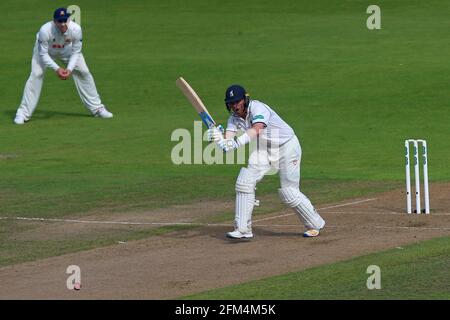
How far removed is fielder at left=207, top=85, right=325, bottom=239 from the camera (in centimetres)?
1535

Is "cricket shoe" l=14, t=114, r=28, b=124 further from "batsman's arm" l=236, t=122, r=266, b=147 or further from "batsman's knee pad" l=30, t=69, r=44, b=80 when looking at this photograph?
"batsman's arm" l=236, t=122, r=266, b=147

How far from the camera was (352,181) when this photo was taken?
20.2 meters

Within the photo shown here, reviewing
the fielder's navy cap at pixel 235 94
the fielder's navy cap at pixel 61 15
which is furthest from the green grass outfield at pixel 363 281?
the fielder's navy cap at pixel 61 15

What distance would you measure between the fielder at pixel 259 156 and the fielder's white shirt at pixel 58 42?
10.6 m

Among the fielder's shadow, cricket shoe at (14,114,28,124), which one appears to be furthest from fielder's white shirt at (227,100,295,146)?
the fielder's shadow

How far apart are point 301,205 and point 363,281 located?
2667mm

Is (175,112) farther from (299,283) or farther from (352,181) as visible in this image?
(299,283)

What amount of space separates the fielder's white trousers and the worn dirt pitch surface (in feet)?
31.8

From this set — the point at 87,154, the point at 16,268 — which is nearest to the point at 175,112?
the point at 87,154

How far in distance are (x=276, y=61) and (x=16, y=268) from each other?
18873 mm

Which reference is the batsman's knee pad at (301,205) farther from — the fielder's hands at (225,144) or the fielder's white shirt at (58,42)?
the fielder's white shirt at (58,42)

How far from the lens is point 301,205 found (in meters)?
15.6

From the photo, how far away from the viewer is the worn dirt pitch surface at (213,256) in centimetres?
1323

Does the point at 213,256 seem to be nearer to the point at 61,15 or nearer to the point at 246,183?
the point at 246,183
